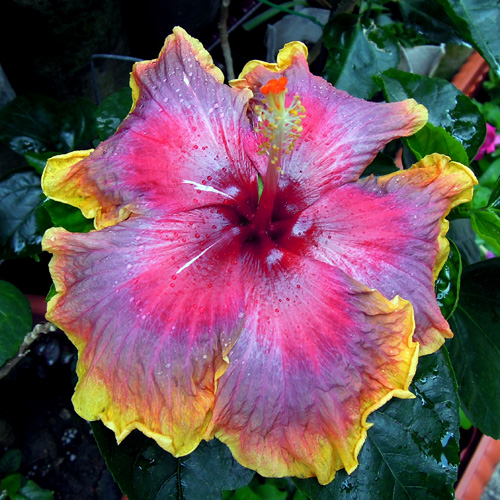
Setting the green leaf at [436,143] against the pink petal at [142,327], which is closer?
the pink petal at [142,327]

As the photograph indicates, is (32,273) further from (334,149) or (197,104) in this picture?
(334,149)

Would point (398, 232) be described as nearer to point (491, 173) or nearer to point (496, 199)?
point (496, 199)

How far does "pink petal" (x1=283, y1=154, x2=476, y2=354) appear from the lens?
3.18 ft

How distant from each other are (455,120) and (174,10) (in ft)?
4.67

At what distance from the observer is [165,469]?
3.57ft

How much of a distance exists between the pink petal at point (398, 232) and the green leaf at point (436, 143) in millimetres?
186

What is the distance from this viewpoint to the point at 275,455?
0.88 meters

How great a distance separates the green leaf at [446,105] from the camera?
52.6 inches

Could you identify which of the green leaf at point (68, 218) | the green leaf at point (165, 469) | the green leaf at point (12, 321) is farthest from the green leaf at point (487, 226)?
the green leaf at point (12, 321)

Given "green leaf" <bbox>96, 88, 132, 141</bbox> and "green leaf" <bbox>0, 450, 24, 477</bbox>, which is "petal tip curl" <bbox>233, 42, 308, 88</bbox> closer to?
"green leaf" <bbox>96, 88, 132, 141</bbox>

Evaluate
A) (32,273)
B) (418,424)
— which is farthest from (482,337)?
(32,273)

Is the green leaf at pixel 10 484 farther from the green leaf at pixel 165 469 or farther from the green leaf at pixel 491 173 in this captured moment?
the green leaf at pixel 491 173

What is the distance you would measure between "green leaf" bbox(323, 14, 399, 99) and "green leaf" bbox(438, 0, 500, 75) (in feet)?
1.17

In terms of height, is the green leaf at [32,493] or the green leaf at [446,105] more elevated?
the green leaf at [446,105]
